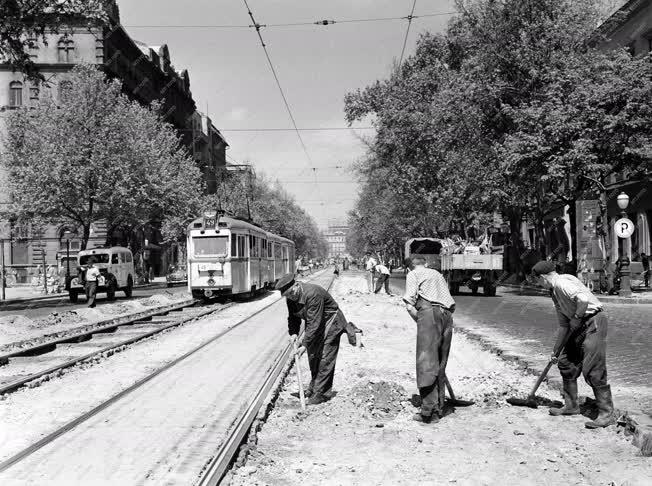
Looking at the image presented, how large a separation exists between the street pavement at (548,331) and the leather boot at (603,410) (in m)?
0.73

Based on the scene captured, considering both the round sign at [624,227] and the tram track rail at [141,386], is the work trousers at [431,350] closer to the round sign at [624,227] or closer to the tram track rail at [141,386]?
the tram track rail at [141,386]

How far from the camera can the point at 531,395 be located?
289 inches

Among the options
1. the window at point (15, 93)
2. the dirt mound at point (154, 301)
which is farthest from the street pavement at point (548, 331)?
the window at point (15, 93)

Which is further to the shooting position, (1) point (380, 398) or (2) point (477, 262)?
(2) point (477, 262)

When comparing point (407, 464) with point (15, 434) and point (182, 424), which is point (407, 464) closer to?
point (182, 424)

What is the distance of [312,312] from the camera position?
777 cm

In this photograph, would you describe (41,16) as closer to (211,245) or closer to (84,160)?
(211,245)

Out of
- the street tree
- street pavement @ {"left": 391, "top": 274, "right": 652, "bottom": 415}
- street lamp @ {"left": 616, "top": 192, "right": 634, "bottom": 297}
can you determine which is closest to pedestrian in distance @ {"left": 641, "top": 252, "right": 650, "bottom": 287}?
street lamp @ {"left": 616, "top": 192, "right": 634, "bottom": 297}

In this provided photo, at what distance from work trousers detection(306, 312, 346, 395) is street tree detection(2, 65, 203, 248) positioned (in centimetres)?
3032

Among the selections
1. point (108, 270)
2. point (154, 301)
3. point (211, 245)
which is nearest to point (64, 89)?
point (108, 270)

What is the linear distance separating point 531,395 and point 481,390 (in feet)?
3.56

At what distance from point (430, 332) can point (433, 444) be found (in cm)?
114

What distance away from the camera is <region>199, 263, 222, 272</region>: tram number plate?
2473 centimetres

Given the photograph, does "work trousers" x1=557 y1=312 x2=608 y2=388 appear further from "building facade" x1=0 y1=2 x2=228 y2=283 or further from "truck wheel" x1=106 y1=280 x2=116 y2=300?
"building facade" x1=0 y1=2 x2=228 y2=283
